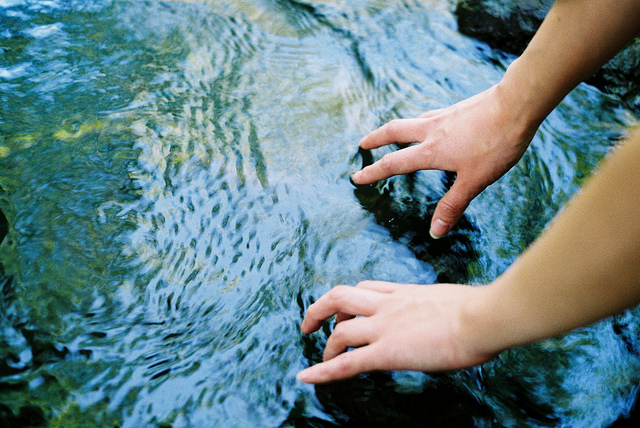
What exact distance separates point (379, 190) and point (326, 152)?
0.33 meters

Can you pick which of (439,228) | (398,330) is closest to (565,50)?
(439,228)

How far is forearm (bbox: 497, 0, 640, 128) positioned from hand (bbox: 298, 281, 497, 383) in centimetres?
77

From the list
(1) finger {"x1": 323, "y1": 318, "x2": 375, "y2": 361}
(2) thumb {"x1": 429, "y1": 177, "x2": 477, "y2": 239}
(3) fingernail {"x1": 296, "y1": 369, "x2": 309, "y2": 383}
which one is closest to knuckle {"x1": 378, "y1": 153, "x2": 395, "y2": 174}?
(2) thumb {"x1": 429, "y1": 177, "x2": 477, "y2": 239}

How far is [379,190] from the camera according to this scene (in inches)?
81.4

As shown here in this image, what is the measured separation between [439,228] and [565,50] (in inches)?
29.2

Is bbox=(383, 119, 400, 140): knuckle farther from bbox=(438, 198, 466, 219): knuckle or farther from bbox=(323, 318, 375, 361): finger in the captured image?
bbox=(323, 318, 375, 361): finger

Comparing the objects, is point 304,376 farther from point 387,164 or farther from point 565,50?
point 565,50

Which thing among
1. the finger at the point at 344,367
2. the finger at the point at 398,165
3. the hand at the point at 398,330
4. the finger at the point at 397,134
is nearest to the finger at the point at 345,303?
the hand at the point at 398,330

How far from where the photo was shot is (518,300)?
3.35 feet

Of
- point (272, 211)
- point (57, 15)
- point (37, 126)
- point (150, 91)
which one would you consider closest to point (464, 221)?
point (272, 211)

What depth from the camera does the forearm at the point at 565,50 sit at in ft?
4.57

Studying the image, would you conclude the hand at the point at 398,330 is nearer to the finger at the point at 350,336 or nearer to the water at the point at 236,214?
the finger at the point at 350,336

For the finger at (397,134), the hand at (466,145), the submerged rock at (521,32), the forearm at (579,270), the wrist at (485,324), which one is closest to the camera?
the forearm at (579,270)

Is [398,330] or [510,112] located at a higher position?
[510,112]
